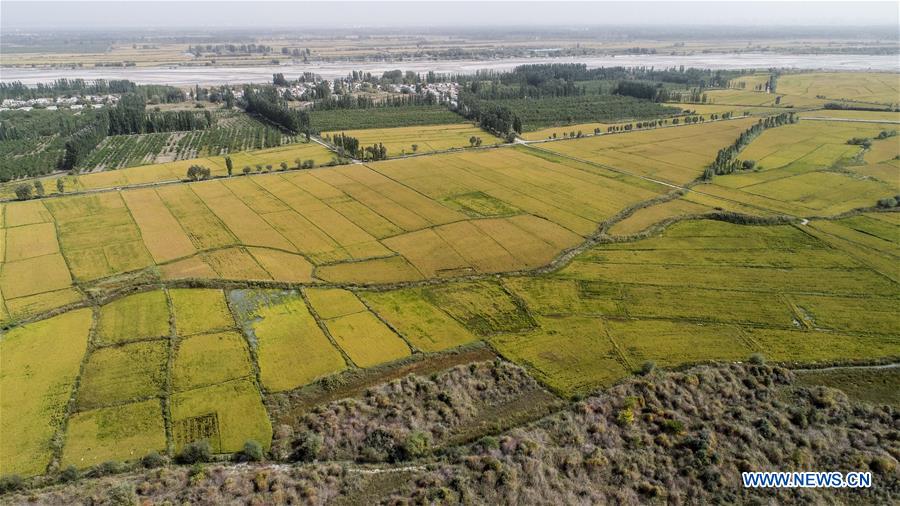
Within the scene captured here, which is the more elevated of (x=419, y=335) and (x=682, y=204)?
(x=682, y=204)

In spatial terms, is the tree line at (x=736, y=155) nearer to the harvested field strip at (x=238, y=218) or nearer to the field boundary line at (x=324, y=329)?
the harvested field strip at (x=238, y=218)

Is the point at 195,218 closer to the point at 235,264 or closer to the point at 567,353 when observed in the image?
the point at 235,264

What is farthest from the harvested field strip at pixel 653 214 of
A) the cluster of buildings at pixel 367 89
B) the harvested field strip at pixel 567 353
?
the cluster of buildings at pixel 367 89

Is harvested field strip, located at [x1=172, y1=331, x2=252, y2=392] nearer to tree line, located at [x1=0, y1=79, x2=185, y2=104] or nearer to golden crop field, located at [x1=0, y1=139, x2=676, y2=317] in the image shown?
golden crop field, located at [x1=0, y1=139, x2=676, y2=317]

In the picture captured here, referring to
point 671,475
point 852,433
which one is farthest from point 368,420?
point 852,433

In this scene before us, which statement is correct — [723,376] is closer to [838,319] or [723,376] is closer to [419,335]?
[838,319]

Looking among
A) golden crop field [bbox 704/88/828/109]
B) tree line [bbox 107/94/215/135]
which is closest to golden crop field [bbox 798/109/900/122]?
golden crop field [bbox 704/88/828/109]
